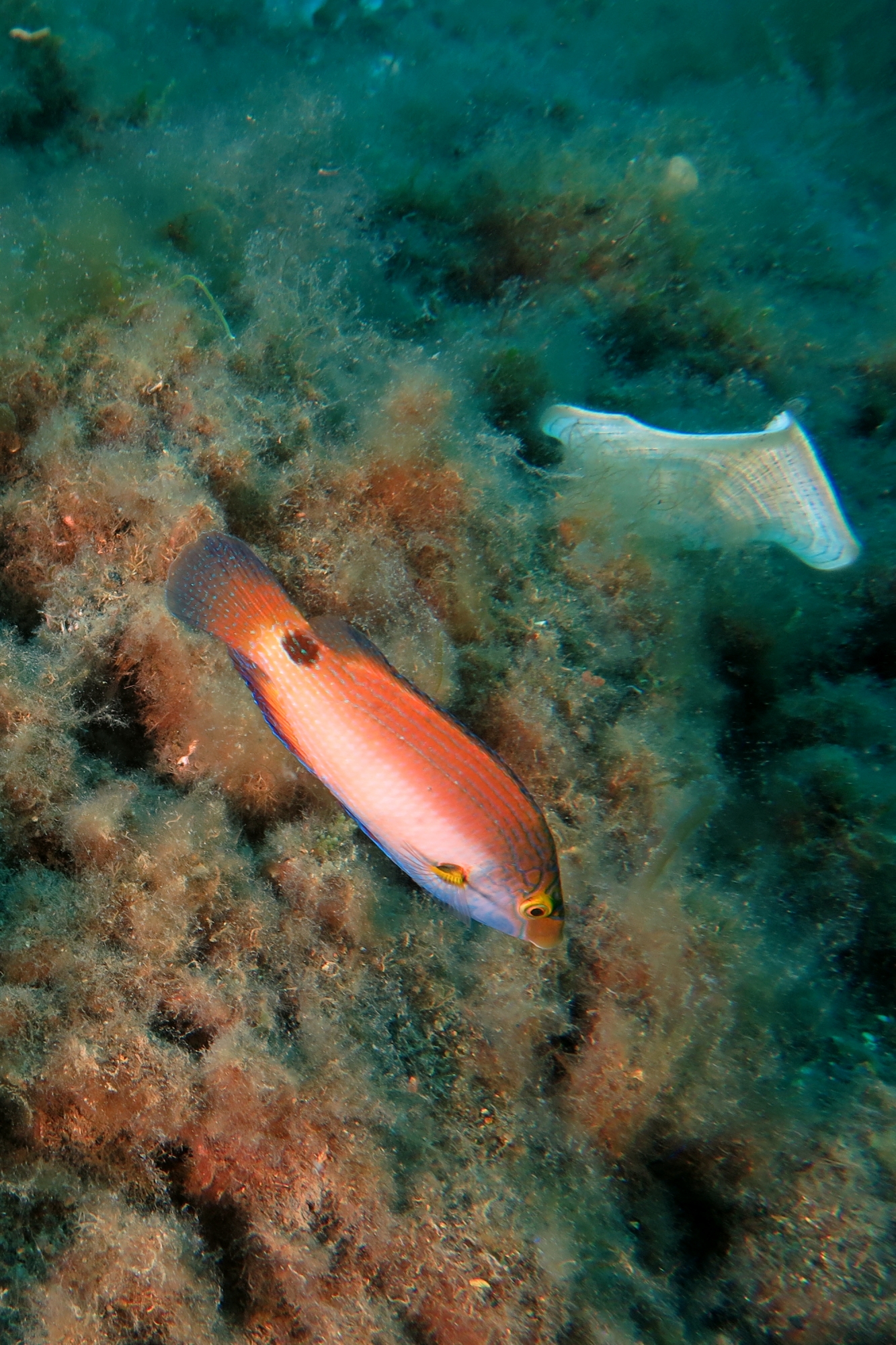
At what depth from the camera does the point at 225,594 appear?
186 centimetres

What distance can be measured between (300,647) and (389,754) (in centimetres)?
41

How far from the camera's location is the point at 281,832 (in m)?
2.41

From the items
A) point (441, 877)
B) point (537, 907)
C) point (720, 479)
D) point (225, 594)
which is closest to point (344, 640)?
point (225, 594)

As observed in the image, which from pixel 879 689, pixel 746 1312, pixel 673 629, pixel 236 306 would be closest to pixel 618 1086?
pixel 746 1312

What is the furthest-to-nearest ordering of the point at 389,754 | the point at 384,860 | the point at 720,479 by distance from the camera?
the point at 720,479
the point at 384,860
the point at 389,754

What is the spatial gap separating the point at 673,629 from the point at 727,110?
8486 millimetres

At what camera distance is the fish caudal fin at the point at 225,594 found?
1.83 meters

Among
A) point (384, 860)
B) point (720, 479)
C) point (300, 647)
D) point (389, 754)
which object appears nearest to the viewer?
point (389, 754)

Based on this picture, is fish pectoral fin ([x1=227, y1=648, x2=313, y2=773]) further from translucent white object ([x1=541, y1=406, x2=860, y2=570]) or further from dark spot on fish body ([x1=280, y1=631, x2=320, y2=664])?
translucent white object ([x1=541, y1=406, x2=860, y2=570])

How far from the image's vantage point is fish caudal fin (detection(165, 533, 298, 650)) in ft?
6.01

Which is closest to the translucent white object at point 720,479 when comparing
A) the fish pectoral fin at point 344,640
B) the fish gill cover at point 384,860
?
the fish gill cover at point 384,860

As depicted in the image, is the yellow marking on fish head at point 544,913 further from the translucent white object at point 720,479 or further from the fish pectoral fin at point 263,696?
the translucent white object at point 720,479

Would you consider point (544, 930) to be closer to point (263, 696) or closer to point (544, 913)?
point (544, 913)

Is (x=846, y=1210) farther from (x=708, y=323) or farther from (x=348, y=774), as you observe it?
(x=708, y=323)
